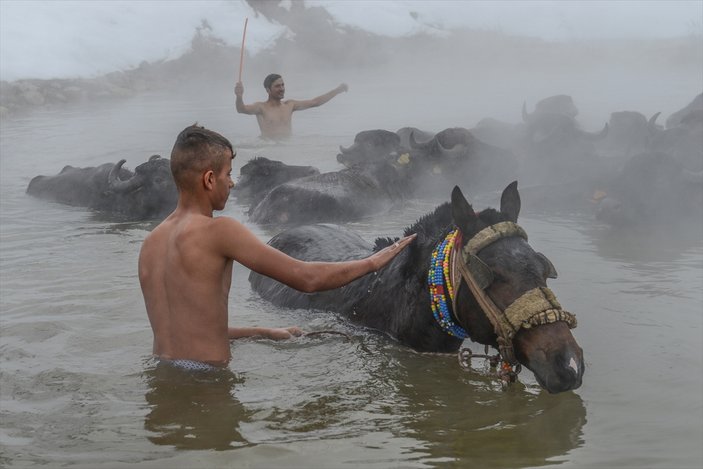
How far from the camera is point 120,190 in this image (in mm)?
11148

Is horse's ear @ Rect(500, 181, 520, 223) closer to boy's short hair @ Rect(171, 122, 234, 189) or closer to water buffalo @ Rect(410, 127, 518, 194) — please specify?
boy's short hair @ Rect(171, 122, 234, 189)

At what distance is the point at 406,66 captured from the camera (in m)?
39.7

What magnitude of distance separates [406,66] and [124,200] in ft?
97.2

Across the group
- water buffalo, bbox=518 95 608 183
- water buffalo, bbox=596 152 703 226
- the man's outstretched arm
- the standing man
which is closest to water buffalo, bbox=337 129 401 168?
the standing man

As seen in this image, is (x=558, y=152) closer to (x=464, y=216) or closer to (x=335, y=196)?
(x=335, y=196)

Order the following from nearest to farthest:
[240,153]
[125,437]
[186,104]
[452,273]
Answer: [125,437] → [452,273] → [240,153] → [186,104]

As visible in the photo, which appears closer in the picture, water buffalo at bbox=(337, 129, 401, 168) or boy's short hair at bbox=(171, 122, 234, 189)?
boy's short hair at bbox=(171, 122, 234, 189)

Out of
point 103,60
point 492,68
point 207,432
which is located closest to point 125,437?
point 207,432

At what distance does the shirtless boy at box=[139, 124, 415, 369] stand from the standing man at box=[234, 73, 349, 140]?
10365 millimetres

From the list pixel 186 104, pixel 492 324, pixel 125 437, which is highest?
pixel 186 104

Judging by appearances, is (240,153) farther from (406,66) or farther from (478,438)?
(406,66)

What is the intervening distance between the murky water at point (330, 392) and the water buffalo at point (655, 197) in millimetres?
1901

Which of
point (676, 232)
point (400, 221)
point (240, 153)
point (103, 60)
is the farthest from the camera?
point (103, 60)

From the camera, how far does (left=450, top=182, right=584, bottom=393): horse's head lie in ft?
13.7
